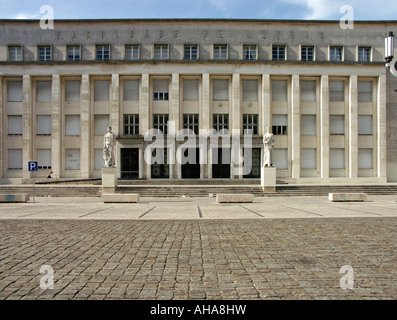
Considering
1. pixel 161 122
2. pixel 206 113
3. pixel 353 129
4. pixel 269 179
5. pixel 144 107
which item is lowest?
pixel 269 179

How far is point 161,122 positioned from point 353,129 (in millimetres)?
21597

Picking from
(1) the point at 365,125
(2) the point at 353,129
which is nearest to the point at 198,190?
(2) the point at 353,129

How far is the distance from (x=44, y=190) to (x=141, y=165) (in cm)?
1057

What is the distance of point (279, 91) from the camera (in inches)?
1350

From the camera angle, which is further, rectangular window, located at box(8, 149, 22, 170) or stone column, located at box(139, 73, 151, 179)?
rectangular window, located at box(8, 149, 22, 170)

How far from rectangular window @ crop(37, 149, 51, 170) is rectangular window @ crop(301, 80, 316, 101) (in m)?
29.5

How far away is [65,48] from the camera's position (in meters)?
33.9

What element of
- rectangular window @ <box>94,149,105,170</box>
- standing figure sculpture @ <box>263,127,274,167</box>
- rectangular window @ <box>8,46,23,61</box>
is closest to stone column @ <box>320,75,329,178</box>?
standing figure sculpture @ <box>263,127,274,167</box>

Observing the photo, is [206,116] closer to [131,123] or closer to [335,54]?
[131,123]

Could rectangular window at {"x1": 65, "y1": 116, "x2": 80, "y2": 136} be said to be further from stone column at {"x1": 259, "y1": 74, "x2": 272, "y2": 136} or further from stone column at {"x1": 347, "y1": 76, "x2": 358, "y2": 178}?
stone column at {"x1": 347, "y1": 76, "x2": 358, "y2": 178}

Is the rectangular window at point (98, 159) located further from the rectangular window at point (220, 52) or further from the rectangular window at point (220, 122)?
the rectangular window at point (220, 52)

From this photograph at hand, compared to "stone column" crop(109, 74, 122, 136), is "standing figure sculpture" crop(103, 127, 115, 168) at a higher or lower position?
lower

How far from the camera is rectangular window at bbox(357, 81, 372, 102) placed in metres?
34.5

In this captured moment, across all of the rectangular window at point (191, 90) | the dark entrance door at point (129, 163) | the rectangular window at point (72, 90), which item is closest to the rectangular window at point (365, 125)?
the rectangular window at point (191, 90)
